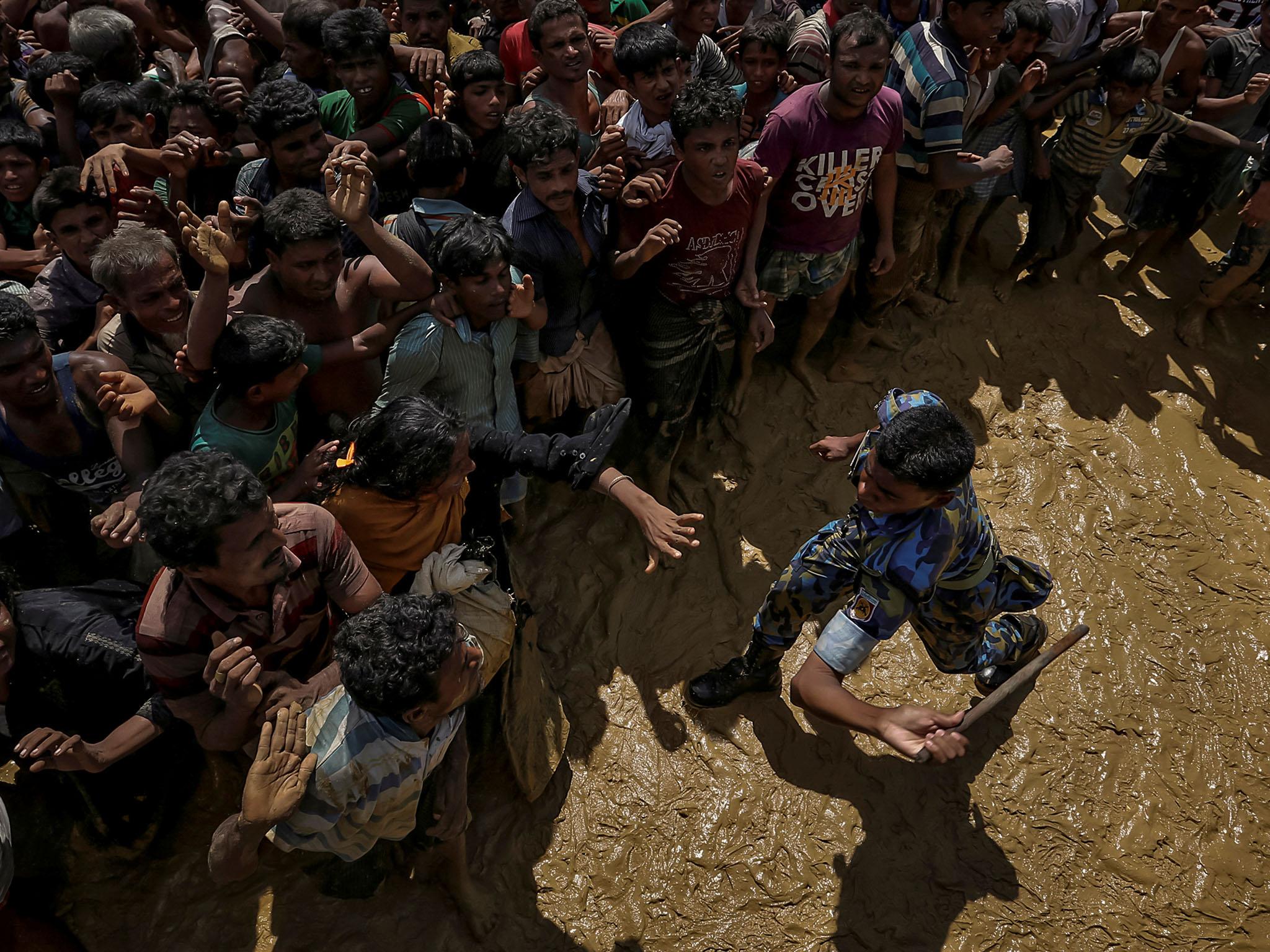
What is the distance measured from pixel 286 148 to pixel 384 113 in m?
0.71

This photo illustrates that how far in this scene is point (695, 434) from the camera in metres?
4.49

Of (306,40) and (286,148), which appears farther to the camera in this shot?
(306,40)

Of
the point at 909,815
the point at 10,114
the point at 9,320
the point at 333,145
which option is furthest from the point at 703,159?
the point at 10,114

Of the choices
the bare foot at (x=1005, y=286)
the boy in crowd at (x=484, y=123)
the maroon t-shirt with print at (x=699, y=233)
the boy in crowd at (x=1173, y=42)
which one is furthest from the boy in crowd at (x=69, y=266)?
the boy in crowd at (x=1173, y=42)

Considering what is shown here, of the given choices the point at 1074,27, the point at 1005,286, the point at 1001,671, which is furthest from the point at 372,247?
the point at 1074,27

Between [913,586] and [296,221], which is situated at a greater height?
[296,221]

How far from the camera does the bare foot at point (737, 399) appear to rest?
4477mm

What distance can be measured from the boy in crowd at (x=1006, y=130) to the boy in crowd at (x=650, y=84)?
1572 mm

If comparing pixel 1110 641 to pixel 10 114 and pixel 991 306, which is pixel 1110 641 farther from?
pixel 10 114

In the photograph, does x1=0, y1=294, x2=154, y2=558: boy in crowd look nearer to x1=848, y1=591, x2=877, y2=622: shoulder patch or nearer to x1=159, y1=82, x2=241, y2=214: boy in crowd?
x1=159, y1=82, x2=241, y2=214: boy in crowd

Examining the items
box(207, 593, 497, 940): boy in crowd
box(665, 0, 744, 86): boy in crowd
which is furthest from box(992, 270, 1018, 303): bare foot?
box(207, 593, 497, 940): boy in crowd

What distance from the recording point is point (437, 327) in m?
3.14

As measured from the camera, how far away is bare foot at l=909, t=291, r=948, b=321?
4.98 metres

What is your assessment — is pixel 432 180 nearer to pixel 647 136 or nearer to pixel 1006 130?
pixel 647 136
